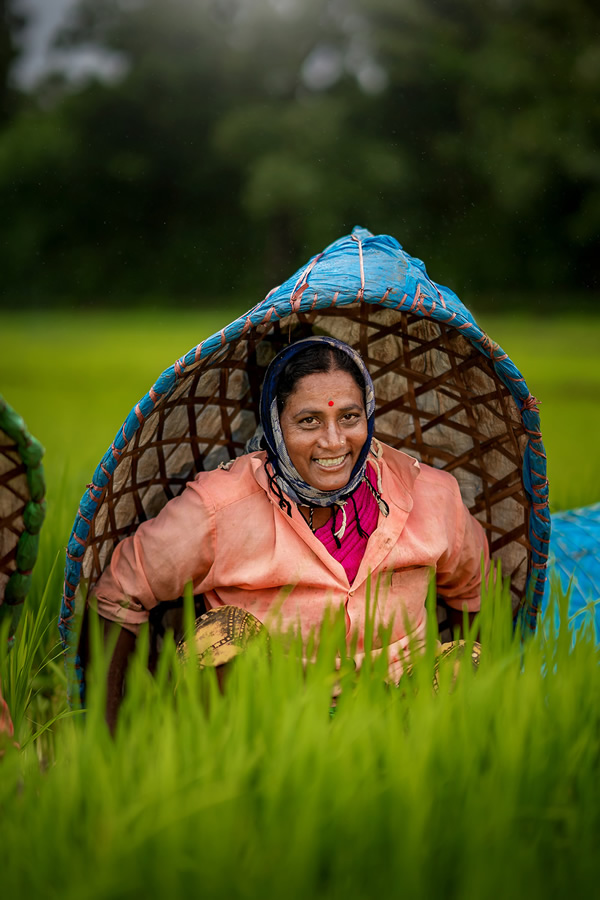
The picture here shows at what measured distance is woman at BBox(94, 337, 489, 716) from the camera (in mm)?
2178

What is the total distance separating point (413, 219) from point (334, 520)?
18258 millimetres

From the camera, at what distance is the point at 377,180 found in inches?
722

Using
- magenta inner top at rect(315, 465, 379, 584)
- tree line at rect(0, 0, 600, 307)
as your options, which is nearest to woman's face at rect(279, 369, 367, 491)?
magenta inner top at rect(315, 465, 379, 584)

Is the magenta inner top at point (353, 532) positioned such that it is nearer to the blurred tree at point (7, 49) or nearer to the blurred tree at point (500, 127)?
the blurred tree at point (500, 127)

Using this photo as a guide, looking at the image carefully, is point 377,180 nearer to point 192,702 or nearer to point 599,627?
point 599,627

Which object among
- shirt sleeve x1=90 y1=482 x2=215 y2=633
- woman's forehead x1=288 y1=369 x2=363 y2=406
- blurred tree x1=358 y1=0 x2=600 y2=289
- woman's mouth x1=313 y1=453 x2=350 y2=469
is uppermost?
blurred tree x1=358 y1=0 x2=600 y2=289

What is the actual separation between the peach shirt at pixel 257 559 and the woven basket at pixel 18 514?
283mm

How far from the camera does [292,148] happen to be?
18266mm

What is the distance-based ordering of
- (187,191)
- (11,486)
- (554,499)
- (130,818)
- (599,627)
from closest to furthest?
(130,818)
(11,486)
(599,627)
(554,499)
(187,191)

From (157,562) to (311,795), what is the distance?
1001 millimetres

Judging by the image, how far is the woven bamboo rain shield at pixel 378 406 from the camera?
6.74 ft

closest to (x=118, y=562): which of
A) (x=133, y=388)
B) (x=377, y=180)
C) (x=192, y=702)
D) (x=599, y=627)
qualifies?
(x=192, y=702)

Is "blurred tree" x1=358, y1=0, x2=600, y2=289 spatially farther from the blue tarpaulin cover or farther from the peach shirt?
the peach shirt

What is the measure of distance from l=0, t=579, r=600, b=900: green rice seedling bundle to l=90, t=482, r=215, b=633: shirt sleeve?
61cm
